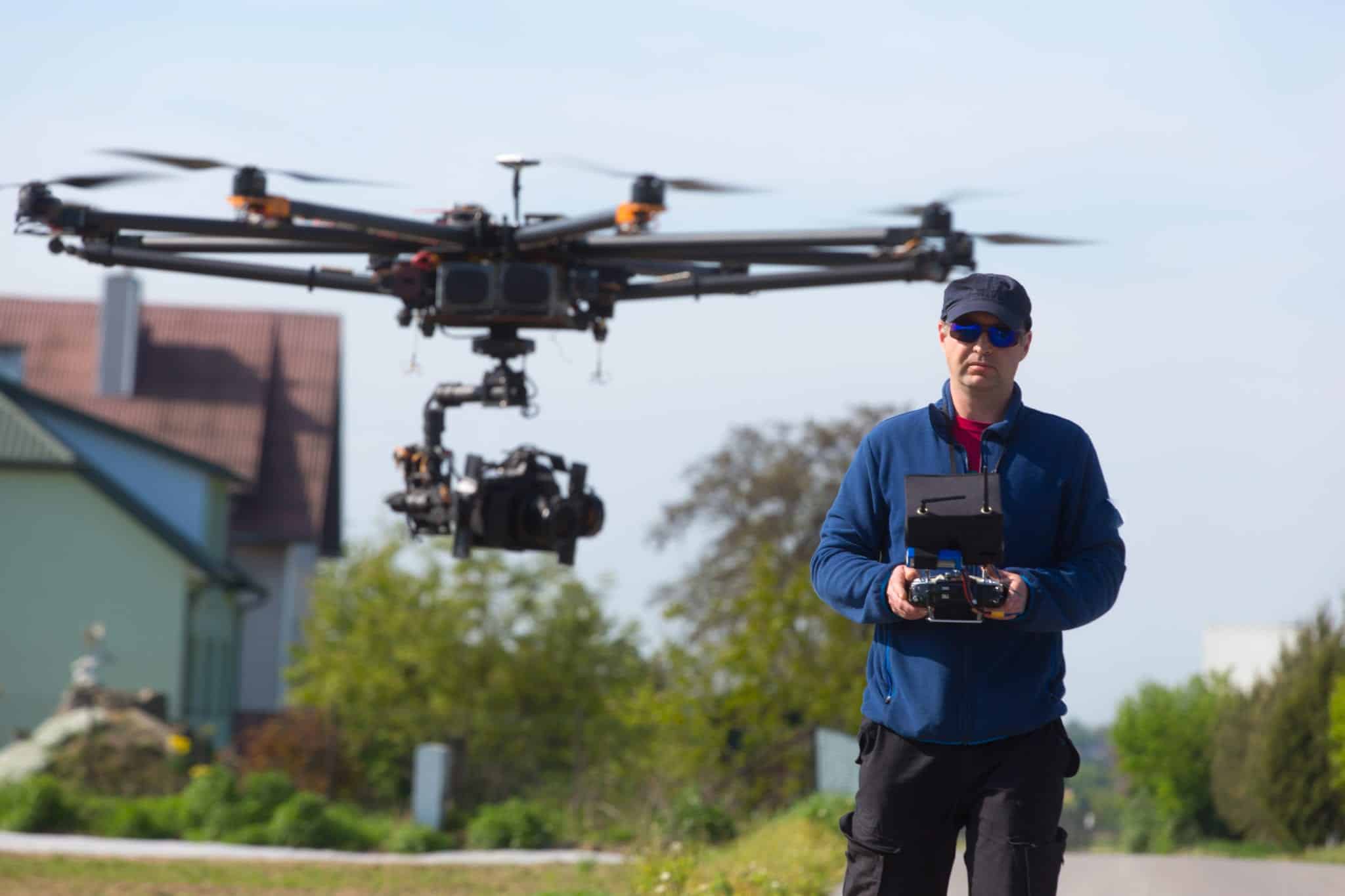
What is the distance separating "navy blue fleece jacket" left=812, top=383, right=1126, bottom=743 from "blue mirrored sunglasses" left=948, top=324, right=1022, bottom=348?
6.0 inches

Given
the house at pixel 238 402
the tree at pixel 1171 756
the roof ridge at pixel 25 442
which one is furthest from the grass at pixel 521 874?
the house at pixel 238 402

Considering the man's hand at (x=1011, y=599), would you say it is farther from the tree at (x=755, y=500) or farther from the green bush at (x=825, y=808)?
the tree at (x=755, y=500)

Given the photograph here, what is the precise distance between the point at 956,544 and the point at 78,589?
95.0 ft

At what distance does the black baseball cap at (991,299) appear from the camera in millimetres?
3535

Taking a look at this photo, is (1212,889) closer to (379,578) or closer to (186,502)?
(379,578)

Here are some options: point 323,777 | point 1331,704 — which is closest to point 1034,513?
point 1331,704

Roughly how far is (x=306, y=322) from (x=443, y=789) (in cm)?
2281

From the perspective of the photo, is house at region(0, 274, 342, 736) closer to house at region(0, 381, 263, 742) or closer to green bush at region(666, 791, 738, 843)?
house at region(0, 381, 263, 742)

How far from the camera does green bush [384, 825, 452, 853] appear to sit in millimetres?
17438

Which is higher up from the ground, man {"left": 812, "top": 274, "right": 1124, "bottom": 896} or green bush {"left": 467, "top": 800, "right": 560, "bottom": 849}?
man {"left": 812, "top": 274, "right": 1124, "bottom": 896}

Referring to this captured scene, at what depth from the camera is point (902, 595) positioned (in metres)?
3.41

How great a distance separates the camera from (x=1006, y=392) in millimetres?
3648

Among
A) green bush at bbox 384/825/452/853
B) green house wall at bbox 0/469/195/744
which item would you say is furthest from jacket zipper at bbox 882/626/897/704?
green house wall at bbox 0/469/195/744

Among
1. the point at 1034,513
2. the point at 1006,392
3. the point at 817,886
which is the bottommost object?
the point at 817,886
